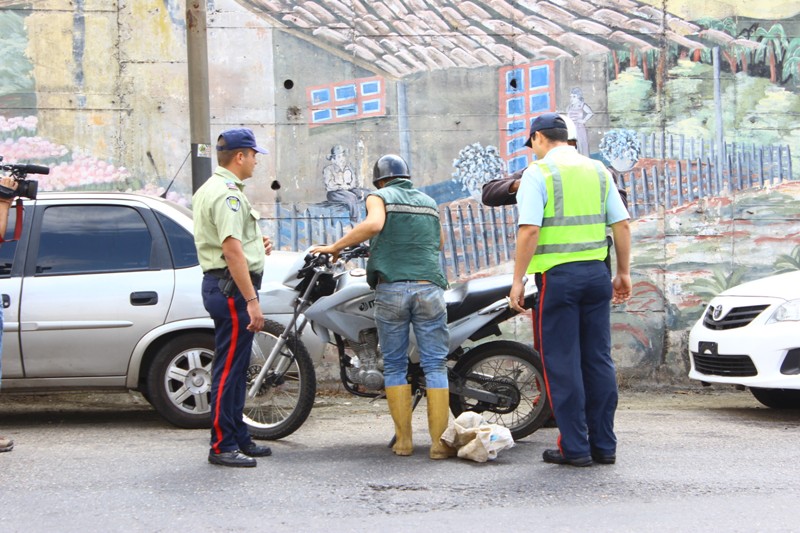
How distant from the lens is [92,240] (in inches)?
281

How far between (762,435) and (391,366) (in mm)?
2642

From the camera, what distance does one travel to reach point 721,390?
994 cm

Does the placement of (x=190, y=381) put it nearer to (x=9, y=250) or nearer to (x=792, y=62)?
(x=9, y=250)

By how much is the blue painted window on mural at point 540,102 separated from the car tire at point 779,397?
3623 millimetres

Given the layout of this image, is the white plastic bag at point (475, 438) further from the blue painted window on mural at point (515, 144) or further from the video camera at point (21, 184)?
the blue painted window on mural at point (515, 144)

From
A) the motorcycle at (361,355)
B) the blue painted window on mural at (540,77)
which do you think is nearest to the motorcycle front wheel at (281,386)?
the motorcycle at (361,355)

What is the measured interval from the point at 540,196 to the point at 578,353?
0.88 meters

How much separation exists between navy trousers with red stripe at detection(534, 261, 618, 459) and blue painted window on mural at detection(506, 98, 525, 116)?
16.0 ft

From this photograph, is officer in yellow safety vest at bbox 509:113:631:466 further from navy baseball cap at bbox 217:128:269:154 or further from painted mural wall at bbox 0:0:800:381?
painted mural wall at bbox 0:0:800:381

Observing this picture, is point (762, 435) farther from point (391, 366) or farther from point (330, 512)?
point (330, 512)

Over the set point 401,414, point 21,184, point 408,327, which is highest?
point 21,184

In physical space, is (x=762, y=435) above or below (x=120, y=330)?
below

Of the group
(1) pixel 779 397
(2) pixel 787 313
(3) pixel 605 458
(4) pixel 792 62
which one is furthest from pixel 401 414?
(4) pixel 792 62

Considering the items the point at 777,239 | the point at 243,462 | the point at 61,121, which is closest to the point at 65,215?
the point at 243,462
